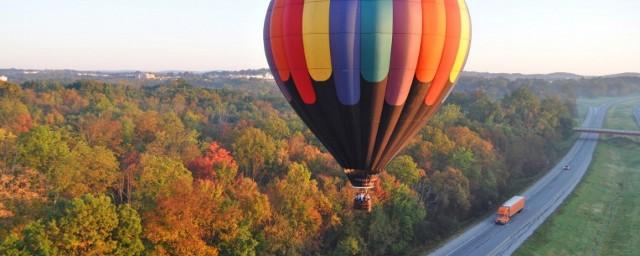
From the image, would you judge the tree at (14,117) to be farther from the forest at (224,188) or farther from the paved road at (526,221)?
the paved road at (526,221)

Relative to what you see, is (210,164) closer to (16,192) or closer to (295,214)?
(295,214)

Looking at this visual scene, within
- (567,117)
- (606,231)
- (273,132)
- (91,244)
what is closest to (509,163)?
(606,231)

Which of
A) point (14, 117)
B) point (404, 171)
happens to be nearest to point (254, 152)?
point (404, 171)

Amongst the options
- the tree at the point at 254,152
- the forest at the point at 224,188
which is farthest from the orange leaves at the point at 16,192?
the tree at the point at 254,152

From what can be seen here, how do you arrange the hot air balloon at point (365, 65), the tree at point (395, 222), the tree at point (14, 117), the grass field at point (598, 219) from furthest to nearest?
1. the tree at point (14, 117)
2. the grass field at point (598, 219)
3. the tree at point (395, 222)
4. the hot air balloon at point (365, 65)

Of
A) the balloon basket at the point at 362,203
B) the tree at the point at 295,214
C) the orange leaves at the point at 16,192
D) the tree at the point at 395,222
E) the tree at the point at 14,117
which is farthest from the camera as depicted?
the tree at the point at 14,117

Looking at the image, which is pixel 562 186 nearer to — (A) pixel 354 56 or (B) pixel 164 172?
(B) pixel 164 172
